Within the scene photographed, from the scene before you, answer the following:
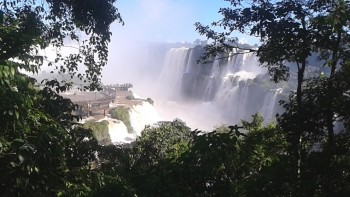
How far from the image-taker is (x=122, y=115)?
122ft

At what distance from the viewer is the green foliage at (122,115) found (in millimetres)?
36469

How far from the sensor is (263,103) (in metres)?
46.1

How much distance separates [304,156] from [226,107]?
47.3 metres

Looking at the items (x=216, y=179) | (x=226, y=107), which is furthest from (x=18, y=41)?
(x=226, y=107)

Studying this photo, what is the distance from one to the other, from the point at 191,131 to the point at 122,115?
1307 inches

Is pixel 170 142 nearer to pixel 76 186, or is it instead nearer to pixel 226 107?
pixel 76 186

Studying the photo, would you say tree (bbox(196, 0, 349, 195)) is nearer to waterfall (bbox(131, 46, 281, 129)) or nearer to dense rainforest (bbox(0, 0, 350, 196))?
dense rainforest (bbox(0, 0, 350, 196))

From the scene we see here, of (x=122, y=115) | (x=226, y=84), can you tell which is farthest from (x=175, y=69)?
(x=122, y=115)

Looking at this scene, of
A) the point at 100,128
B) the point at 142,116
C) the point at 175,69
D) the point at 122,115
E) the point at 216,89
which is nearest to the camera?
the point at 100,128

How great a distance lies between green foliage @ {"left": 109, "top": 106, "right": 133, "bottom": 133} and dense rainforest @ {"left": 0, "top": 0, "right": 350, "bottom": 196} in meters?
28.5

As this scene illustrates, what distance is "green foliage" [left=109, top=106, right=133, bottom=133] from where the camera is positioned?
3647 centimetres

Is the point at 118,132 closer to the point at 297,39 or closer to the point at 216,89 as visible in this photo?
the point at 216,89

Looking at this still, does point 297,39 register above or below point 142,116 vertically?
above

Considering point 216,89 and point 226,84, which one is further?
point 216,89
